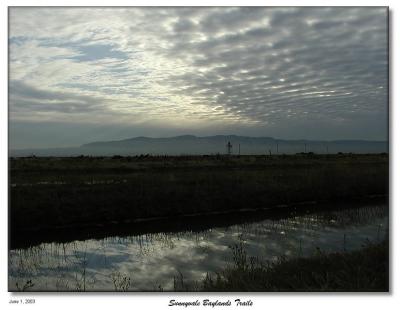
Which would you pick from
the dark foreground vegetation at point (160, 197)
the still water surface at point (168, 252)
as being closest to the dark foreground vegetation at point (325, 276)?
the still water surface at point (168, 252)

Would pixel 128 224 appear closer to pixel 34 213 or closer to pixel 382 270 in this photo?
pixel 34 213

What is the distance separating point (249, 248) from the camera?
13719 millimetres

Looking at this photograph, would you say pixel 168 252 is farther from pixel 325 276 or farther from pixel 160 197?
pixel 325 276

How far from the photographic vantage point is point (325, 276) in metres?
7.21

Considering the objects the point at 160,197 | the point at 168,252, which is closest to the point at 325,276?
the point at 168,252

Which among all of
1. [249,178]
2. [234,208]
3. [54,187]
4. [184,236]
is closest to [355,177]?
[249,178]

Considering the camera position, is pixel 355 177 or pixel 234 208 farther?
pixel 355 177

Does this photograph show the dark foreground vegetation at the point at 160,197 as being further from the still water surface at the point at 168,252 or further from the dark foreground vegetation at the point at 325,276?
the dark foreground vegetation at the point at 325,276

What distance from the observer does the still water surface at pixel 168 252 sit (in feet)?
35.2

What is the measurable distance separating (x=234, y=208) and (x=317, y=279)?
49.1 feet

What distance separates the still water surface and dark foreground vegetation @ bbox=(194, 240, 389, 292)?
2.87 meters

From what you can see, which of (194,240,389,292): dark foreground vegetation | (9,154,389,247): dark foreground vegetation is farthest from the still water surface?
(194,240,389,292): dark foreground vegetation

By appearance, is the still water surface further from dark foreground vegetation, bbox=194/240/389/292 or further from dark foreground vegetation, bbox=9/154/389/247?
dark foreground vegetation, bbox=194/240/389/292
